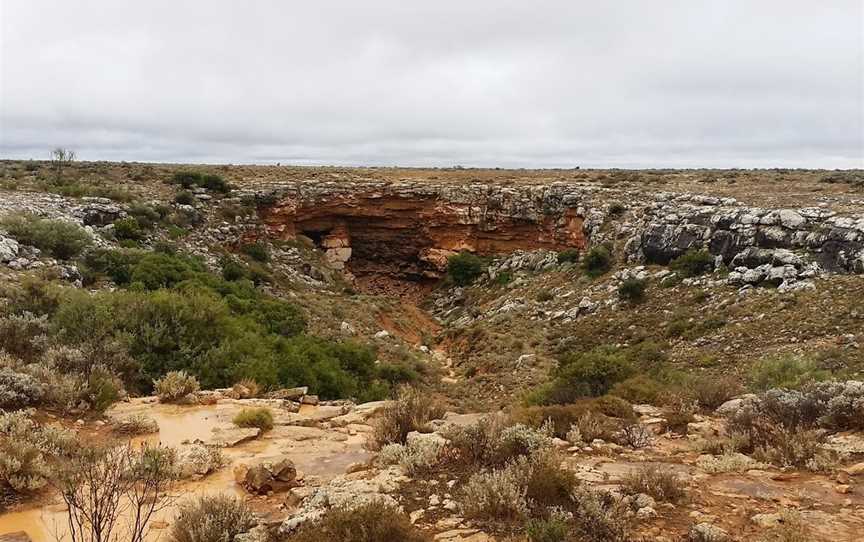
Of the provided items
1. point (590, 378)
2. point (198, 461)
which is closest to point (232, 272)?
point (590, 378)

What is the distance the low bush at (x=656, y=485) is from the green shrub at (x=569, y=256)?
20.8 meters

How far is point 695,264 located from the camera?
18.8 metres

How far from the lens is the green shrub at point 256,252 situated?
25.4 metres

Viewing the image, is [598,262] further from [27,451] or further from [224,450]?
[27,451]

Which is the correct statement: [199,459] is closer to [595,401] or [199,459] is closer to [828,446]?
[595,401]

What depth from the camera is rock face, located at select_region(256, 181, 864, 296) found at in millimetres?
20969

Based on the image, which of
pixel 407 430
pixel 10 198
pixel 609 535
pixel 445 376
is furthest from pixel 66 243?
pixel 609 535

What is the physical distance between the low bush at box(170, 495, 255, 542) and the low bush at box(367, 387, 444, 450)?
2315mm

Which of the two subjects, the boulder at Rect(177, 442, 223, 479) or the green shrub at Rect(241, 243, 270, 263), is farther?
the green shrub at Rect(241, 243, 270, 263)

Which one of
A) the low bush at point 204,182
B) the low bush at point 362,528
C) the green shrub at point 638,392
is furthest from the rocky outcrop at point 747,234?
the low bush at point 204,182

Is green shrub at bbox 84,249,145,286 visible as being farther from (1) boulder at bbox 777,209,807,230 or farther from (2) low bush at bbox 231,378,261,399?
(1) boulder at bbox 777,209,807,230

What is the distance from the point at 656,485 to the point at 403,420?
3.40 m

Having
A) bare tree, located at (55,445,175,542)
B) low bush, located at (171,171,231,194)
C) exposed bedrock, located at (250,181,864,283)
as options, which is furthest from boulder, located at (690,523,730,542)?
low bush, located at (171,171,231,194)

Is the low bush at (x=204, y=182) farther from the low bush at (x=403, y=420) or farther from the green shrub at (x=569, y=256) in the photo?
the low bush at (x=403, y=420)
